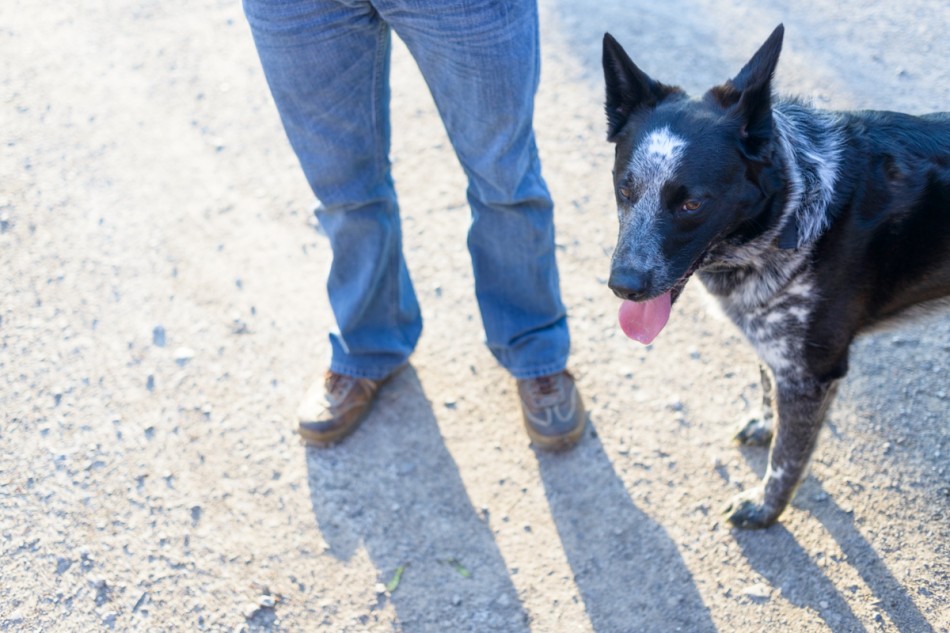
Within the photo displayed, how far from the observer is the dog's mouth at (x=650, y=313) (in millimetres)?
2391

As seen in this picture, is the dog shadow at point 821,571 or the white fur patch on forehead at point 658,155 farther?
the dog shadow at point 821,571

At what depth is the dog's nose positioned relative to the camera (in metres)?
2.27

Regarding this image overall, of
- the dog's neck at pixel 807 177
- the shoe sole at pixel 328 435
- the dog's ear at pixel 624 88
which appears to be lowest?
the shoe sole at pixel 328 435

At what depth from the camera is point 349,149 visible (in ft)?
8.83

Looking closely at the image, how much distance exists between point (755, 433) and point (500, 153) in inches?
54.6

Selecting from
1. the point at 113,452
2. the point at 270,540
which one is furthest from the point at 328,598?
the point at 113,452

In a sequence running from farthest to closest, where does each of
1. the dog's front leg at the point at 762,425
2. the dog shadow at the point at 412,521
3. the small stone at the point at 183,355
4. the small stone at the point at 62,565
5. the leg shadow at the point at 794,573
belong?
1. the small stone at the point at 183,355
2. the dog's front leg at the point at 762,425
3. the small stone at the point at 62,565
4. the dog shadow at the point at 412,521
5. the leg shadow at the point at 794,573

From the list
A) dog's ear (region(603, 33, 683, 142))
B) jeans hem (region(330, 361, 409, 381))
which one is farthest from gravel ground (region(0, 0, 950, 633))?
dog's ear (region(603, 33, 683, 142))

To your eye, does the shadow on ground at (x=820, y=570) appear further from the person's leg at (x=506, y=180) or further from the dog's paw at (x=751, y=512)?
the person's leg at (x=506, y=180)

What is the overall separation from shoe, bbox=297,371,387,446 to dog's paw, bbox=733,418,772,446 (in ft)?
4.54

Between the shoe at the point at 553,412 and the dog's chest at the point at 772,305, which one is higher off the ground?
the dog's chest at the point at 772,305

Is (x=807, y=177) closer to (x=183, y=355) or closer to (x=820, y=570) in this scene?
(x=820, y=570)

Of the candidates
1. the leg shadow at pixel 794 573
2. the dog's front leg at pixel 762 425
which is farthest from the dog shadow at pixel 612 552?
the dog's front leg at pixel 762 425

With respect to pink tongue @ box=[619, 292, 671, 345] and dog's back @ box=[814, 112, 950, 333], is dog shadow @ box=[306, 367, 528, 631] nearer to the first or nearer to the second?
pink tongue @ box=[619, 292, 671, 345]
